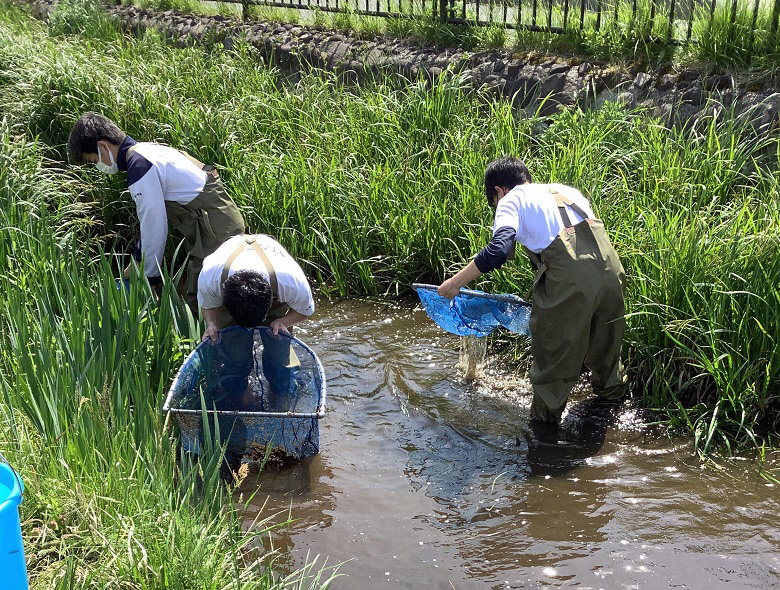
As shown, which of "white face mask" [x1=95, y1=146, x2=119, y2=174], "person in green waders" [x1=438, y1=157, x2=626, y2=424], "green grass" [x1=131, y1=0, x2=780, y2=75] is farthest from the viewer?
"green grass" [x1=131, y1=0, x2=780, y2=75]

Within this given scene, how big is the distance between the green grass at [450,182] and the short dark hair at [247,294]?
1915 mm

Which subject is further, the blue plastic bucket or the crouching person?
the crouching person

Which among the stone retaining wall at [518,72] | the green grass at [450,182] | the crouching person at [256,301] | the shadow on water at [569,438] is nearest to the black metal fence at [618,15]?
the stone retaining wall at [518,72]

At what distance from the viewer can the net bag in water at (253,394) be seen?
3537 mm

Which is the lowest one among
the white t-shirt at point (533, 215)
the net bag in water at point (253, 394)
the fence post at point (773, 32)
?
the net bag in water at point (253, 394)

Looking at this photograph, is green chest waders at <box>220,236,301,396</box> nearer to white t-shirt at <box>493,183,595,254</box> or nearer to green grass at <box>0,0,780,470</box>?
white t-shirt at <box>493,183,595,254</box>

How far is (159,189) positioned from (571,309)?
245 cm

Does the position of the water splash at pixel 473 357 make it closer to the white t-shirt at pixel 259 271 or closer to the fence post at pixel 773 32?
the white t-shirt at pixel 259 271

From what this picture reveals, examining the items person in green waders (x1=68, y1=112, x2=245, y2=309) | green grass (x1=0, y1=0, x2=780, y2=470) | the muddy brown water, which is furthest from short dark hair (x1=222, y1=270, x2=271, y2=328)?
green grass (x1=0, y1=0, x2=780, y2=470)

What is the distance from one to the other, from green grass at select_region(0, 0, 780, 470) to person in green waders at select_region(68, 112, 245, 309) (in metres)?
1.14

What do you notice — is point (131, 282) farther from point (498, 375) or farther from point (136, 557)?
point (498, 375)

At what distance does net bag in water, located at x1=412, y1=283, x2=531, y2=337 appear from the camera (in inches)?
173

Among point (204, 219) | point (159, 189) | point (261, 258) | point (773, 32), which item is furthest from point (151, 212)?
point (773, 32)

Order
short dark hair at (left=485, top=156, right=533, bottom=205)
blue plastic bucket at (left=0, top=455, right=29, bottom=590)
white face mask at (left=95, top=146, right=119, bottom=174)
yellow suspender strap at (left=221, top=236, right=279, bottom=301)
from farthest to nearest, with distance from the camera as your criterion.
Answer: white face mask at (left=95, top=146, right=119, bottom=174) → short dark hair at (left=485, top=156, right=533, bottom=205) → yellow suspender strap at (left=221, top=236, right=279, bottom=301) → blue plastic bucket at (left=0, top=455, right=29, bottom=590)
